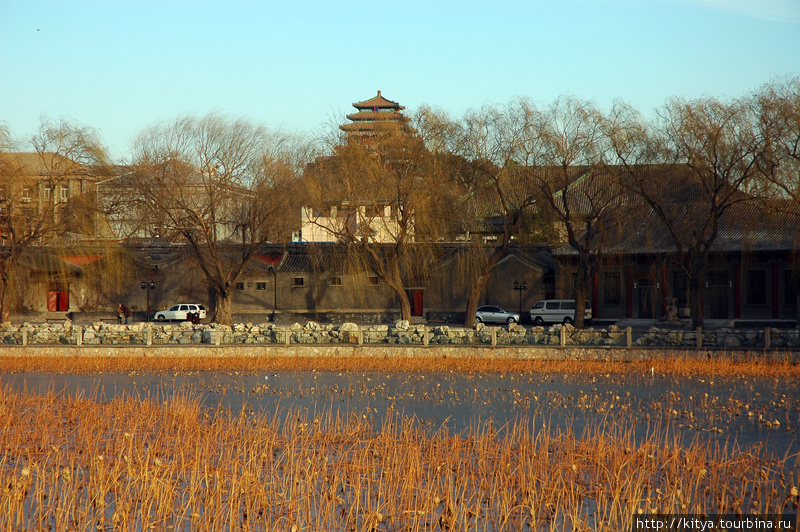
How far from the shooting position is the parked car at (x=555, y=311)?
→ 37969 mm

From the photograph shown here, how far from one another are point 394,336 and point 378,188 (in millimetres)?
6048

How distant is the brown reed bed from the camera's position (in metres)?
22.5

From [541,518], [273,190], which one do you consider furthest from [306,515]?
[273,190]

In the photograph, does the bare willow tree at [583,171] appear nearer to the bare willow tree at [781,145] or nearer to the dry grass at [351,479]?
the bare willow tree at [781,145]

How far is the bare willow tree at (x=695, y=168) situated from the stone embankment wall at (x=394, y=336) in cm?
346

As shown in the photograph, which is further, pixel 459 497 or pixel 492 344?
pixel 492 344

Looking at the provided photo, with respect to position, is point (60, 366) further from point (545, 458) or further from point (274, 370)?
point (545, 458)

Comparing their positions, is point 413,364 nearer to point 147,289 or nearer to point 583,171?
point 583,171

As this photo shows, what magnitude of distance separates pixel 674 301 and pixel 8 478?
30141mm

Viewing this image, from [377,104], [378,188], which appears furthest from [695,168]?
[377,104]

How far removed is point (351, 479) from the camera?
9.74 metres

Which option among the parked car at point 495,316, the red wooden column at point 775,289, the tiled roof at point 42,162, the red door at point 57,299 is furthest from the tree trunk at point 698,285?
the red door at point 57,299

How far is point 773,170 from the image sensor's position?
82.9 feet

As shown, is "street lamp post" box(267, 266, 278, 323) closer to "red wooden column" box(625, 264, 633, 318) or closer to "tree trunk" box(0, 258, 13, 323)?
"tree trunk" box(0, 258, 13, 323)
